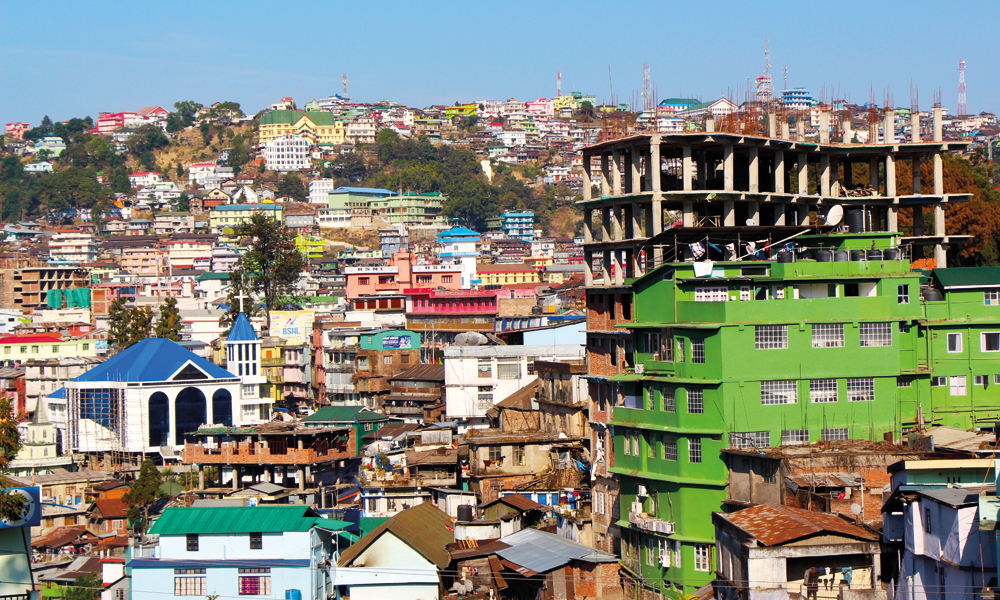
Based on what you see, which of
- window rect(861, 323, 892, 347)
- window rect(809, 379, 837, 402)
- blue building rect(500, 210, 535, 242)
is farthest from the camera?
blue building rect(500, 210, 535, 242)

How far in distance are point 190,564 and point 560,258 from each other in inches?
4264

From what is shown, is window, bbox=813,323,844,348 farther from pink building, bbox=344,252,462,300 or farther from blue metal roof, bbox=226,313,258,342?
pink building, bbox=344,252,462,300

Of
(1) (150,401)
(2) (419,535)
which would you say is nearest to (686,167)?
(2) (419,535)

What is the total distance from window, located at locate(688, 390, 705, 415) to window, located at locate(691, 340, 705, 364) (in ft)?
2.48

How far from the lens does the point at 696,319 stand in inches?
1229

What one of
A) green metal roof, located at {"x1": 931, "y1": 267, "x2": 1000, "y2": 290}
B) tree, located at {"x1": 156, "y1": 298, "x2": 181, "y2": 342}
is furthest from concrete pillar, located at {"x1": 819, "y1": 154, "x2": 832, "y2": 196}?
tree, located at {"x1": 156, "y1": 298, "x2": 181, "y2": 342}

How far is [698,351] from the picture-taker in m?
30.9

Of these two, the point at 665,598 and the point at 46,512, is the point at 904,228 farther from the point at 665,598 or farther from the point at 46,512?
the point at 46,512

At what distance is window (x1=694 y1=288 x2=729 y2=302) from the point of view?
3173 centimetres

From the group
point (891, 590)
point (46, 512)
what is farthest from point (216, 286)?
point (891, 590)

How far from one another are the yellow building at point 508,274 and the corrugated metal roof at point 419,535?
73423 millimetres

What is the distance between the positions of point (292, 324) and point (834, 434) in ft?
200

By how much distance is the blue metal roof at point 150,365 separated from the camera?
66.1 m

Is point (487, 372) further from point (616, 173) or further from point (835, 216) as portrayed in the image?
point (835, 216)
